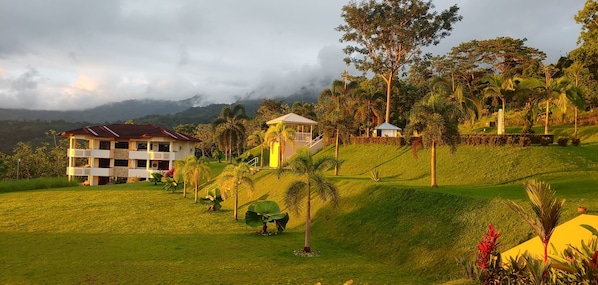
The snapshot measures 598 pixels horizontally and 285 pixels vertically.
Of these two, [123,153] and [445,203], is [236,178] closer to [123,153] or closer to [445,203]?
[445,203]

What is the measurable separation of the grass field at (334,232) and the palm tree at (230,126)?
19259mm

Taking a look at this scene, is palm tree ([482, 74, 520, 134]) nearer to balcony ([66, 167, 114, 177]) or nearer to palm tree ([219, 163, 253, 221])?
palm tree ([219, 163, 253, 221])

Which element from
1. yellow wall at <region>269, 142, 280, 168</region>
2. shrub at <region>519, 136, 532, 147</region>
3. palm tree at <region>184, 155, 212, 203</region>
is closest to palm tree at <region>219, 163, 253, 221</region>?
palm tree at <region>184, 155, 212, 203</region>

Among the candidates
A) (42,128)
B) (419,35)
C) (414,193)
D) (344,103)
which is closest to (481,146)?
(414,193)

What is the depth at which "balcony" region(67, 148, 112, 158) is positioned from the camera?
52406 millimetres

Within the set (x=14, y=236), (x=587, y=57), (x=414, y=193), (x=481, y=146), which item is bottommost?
(x=14, y=236)

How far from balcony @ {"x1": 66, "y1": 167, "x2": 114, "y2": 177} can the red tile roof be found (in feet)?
15.0

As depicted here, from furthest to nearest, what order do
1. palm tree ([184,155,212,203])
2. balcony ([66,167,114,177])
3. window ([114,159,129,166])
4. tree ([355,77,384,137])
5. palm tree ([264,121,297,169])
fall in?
window ([114,159,129,166]) < balcony ([66,167,114,177]) < tree ([355,77,384,137]) < palm tree ([264,121,297,169]) < palm tree ([184,155,212,203])

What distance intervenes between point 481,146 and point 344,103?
1931 cm

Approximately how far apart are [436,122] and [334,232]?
750 cm

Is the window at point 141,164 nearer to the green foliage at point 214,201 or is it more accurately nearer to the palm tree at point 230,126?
the palm tree at point 230,126

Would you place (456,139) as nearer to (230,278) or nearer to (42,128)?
(230,278)

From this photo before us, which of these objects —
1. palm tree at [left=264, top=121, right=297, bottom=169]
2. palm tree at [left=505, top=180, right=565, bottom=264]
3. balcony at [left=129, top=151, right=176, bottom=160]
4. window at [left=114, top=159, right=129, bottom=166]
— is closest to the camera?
palm tree at [left=505, top=180, right=565, bottom=264]

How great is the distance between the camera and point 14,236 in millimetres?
20500
